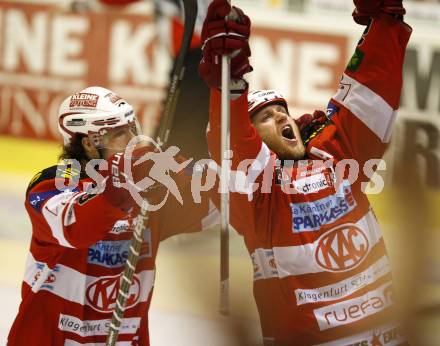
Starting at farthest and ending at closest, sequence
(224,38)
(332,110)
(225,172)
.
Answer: (332,110) → (225,172) → (224,38)

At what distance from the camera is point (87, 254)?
242cm

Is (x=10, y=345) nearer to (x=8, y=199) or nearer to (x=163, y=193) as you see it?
(x=163, y=193)

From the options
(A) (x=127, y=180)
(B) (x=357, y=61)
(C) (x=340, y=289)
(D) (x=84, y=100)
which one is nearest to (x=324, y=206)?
(C) (x=340, y=289)

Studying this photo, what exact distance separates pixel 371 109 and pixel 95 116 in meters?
0.80

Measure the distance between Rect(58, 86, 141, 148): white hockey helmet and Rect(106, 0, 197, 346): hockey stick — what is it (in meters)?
0.16

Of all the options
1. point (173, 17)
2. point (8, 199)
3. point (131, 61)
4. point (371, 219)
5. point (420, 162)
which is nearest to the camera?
point (420, 162)

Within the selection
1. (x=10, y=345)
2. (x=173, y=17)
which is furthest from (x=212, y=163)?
(x=173, y=17)

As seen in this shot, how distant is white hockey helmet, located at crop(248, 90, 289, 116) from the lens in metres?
2.42

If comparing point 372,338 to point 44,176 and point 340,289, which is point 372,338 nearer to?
point 340,289

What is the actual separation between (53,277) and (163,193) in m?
0.47

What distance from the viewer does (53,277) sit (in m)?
2.44

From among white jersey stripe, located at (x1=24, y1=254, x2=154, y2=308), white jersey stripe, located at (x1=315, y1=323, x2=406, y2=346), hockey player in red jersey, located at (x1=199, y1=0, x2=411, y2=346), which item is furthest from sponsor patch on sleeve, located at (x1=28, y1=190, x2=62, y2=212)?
white jersey stripe, located at (x1=315, y1=323, x2=406, y2=346)

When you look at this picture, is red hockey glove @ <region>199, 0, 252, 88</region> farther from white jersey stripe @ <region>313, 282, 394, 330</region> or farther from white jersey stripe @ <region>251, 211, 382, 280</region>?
white jersey stripe @ <region>313, 282, 394, 330</region>

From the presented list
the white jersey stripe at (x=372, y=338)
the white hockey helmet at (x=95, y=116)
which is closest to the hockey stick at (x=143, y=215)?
the white hockey helmet at (x=95, y=116)
